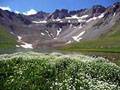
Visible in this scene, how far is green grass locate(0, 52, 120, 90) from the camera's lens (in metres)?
21.5

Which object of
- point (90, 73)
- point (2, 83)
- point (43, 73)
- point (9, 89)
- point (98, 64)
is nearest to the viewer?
point (9, 89)

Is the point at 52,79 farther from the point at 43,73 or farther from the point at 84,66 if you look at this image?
the point at 84,66

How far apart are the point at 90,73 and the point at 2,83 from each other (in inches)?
311

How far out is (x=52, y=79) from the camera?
23.6 meters

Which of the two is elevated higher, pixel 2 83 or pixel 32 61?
pixel 32 61

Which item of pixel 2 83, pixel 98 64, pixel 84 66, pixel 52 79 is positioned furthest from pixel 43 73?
pixel 98 64

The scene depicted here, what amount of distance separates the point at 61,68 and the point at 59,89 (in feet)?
23.0

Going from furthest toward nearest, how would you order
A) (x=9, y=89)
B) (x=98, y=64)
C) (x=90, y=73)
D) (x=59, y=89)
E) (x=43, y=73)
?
1. (x=98, y=64)
2. (x=90, y=73)
3. (x=43, y=73)
4. (x=9, y=89)
5. (x=59, y=89)

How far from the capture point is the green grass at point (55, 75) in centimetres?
2155

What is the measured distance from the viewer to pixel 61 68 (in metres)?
27.3

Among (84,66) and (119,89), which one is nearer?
(119,89)

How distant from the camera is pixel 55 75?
81.0ft

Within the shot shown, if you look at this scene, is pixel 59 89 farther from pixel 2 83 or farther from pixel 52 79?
pixel 2 83

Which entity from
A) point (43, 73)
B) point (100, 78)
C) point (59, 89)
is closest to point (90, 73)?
point (100, 78)
